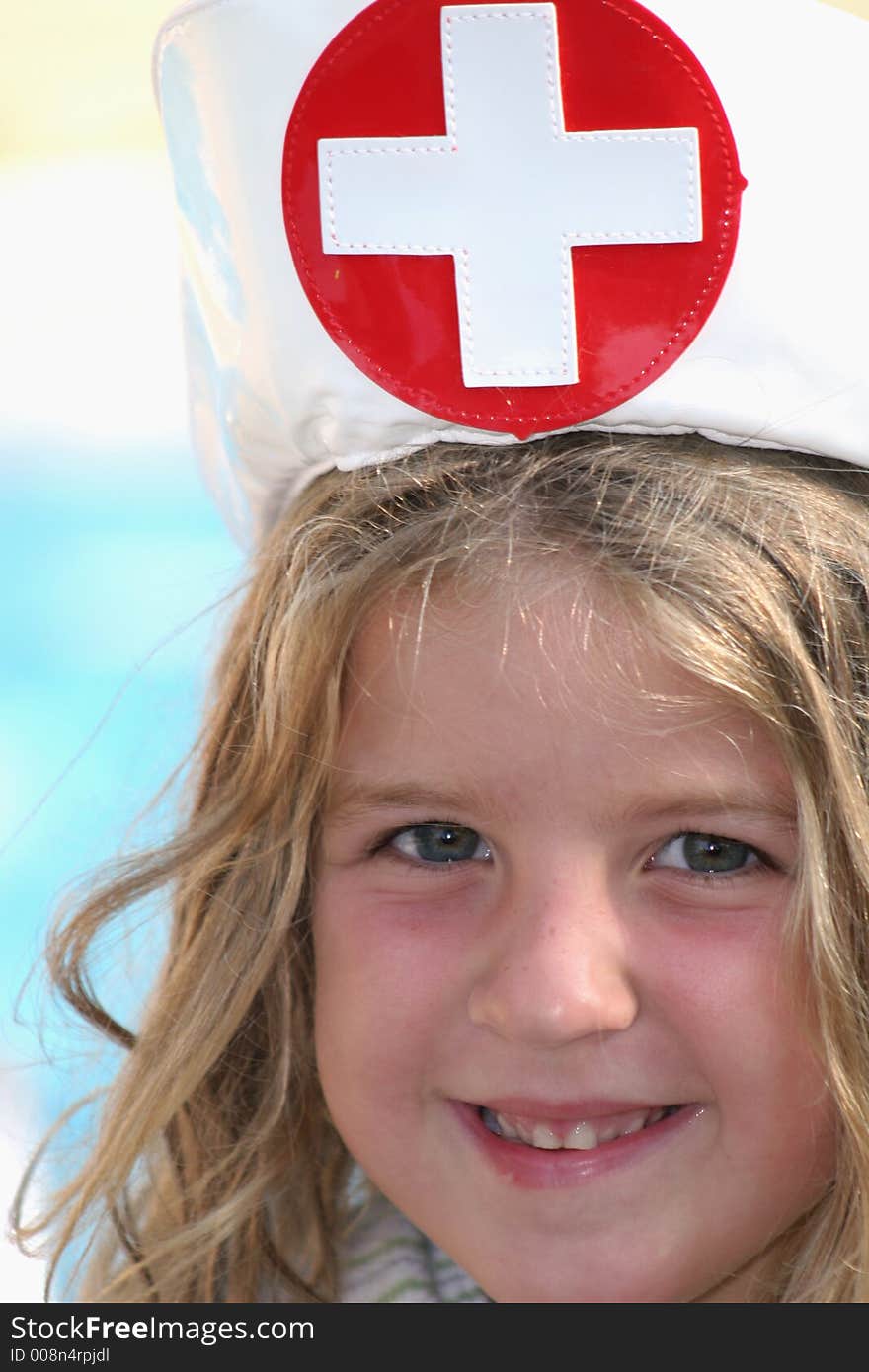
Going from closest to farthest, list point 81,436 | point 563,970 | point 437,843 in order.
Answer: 1. point 563,970
2. point 437,843
3. point 81,436

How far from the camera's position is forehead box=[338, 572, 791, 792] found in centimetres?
89

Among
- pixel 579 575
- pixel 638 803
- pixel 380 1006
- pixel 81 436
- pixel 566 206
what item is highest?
pixel 566 206

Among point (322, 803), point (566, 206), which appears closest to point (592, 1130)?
point (322, 803)

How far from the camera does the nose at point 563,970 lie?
877 mm

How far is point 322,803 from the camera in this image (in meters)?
1.02

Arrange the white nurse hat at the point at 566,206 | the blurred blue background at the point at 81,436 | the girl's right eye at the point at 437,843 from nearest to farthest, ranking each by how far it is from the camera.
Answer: the white nurse hat at the point at 566,206, the girl's right eye at the point at 437,843, the blurred blue background at the point at 81,436

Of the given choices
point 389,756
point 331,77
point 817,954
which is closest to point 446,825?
point 389,756

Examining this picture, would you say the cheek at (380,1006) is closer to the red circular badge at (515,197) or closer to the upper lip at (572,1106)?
the upper lip at (572,1106)

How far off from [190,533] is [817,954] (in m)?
2.93

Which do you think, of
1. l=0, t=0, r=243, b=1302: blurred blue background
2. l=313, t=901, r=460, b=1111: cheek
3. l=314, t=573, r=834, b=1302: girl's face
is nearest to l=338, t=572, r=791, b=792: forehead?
l=314, t=573, r=834, b=1302: girl's face

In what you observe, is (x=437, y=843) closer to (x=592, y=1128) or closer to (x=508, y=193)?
(x=592, y=1128)

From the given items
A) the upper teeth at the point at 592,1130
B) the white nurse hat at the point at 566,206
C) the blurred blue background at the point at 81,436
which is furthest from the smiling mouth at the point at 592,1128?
the blurred blue background at the point at 81,436

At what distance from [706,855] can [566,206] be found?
0.35 meters

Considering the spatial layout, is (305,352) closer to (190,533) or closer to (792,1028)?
(792,1028)
